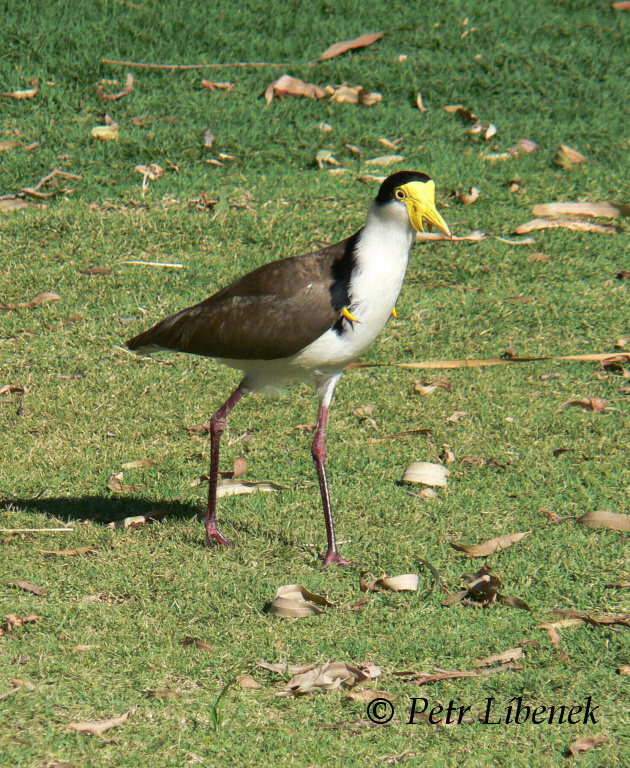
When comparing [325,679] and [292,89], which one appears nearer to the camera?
[325,679]

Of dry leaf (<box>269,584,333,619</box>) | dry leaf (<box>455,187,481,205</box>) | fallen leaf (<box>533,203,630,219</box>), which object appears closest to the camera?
dry leaf (<box>269,584,333,619</box>)

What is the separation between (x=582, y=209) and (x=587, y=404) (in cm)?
274

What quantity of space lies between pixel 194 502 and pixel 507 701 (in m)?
2.13

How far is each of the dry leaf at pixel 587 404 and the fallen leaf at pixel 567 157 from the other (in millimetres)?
3490

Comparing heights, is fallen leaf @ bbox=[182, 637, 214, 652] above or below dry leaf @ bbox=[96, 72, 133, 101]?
below

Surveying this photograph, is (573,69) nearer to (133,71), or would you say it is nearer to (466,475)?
(133,71)

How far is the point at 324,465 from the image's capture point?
5008mm

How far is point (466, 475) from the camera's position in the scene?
5.59 m

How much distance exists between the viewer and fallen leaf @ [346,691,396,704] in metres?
3.85

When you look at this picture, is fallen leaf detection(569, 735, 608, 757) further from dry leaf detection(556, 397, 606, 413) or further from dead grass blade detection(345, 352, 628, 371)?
dead grass blade detection(345, 352, 628, 371)

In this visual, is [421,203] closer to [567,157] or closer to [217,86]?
[567,157]

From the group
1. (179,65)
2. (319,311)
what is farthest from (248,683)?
(179,65)

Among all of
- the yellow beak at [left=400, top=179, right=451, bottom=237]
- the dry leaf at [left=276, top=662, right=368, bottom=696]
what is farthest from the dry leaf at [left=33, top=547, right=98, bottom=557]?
the yellow beak at [left=400, top=179, right=451, bottom=237]

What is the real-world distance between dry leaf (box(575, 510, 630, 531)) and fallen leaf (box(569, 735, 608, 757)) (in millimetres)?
1524
